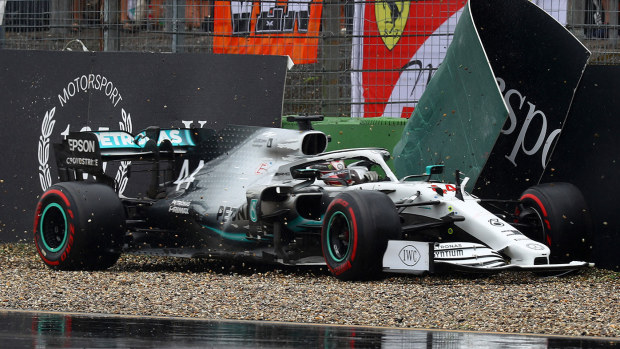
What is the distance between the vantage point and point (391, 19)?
13250mm

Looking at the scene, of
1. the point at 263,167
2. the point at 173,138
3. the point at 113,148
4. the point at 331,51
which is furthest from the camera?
the point at 331,51

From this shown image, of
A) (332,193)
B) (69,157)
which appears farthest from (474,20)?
(69,157)

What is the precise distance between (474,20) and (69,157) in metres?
4.23

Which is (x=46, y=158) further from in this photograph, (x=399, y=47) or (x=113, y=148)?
(x=399, y=47)

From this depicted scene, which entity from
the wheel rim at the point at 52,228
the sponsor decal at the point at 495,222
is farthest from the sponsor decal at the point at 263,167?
the sponsor decal at the point at 495,222

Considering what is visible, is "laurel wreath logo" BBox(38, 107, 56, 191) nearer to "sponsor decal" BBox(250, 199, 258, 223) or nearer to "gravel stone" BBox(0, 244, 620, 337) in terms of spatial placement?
"gravel stone" BBox(0, 244, 620, 337)

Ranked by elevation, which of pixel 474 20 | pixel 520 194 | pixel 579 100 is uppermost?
pixel 474 20

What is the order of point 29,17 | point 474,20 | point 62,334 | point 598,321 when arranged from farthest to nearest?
1. point 29,17
2. point 474,20
3. point 598,321
4. point 62,334

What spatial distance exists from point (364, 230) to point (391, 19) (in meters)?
4.41

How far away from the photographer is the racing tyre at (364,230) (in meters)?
9.48

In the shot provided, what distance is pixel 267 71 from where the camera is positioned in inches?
522

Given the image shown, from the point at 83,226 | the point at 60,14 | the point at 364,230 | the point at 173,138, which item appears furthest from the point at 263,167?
the point at 60,14

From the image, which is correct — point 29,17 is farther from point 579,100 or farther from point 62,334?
point 62,334

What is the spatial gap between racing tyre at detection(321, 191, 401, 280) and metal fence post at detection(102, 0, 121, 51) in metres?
5.00
